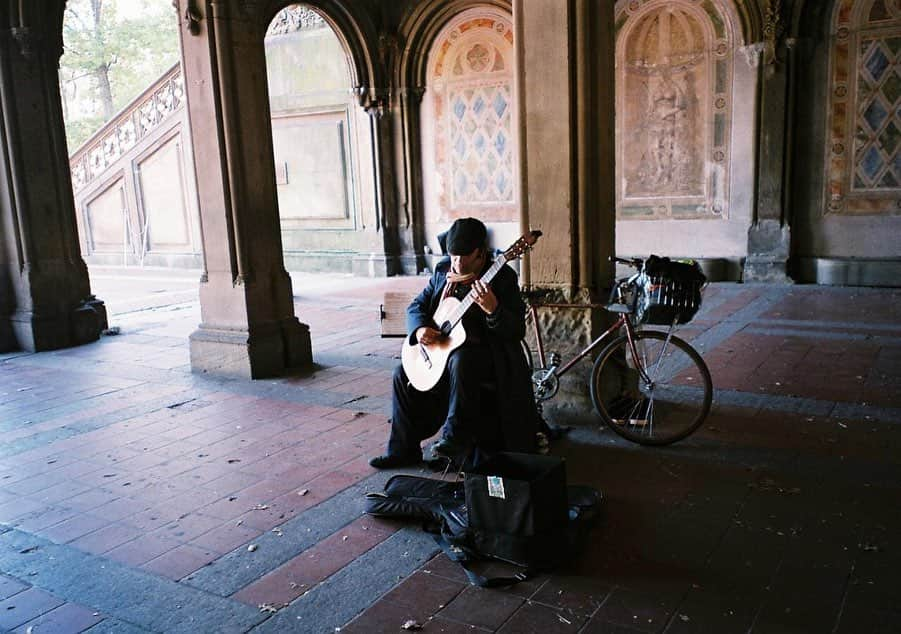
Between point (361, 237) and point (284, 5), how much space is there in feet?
14.1

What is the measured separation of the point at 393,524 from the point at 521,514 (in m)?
0.79

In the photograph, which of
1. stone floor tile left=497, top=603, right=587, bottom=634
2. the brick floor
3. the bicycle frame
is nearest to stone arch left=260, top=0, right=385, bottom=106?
the brick floor

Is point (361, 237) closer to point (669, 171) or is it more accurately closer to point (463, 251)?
point (669, 171)

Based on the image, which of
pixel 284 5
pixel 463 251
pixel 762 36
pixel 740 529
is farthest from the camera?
pixel 284 5

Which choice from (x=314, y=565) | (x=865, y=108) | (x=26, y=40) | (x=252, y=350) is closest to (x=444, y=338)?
(x=314, y=565)

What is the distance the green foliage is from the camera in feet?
79.8

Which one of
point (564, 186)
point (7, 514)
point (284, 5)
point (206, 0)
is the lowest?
point (7, 514)

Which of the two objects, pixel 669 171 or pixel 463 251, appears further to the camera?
pixel 669 171

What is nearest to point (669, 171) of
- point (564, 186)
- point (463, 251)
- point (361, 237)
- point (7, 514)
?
point (361, 237)

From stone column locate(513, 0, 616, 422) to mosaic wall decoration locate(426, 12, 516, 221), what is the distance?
291 inches

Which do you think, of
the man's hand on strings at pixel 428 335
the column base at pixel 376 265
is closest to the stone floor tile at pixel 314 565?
the man's hand on strings at pixel 428 335

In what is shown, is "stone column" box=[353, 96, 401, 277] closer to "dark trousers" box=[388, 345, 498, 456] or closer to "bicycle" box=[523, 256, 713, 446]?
"bicycle" box=[523, 256, 713, 446]

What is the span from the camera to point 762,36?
33.0 ft

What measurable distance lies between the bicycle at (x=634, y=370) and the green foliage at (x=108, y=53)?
23.8 metres
